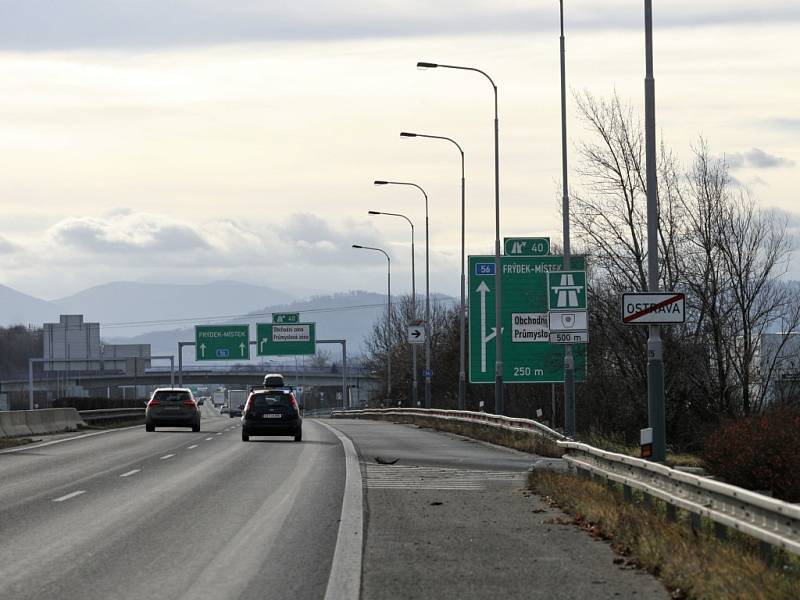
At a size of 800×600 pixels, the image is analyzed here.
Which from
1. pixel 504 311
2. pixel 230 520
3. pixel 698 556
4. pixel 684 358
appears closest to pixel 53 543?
pixel 230 520

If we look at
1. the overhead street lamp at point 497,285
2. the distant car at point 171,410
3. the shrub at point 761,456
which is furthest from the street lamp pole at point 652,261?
the distant car at point 171,410

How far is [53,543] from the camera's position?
43.4 ft

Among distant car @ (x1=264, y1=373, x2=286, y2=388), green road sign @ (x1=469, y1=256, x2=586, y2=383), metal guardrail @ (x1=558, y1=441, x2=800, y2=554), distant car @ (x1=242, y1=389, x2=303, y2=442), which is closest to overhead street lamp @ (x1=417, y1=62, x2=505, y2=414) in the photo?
green road sign @ (x1=469, y1=256, x2=586, y2=383)

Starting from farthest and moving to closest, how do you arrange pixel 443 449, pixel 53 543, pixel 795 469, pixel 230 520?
pixel 443 449 < pixel 795 469 < pixel 230 520 < pixel 53 543

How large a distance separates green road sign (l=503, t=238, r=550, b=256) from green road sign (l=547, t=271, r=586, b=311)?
33.9ft

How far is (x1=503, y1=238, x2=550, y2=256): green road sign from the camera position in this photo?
41.6 m

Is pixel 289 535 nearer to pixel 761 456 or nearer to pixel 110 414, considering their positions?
pixel 761 456

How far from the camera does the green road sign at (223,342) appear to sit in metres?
84.9

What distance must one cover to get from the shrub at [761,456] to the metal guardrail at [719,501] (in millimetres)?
3550

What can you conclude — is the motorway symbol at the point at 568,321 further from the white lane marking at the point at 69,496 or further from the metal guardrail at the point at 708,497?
the white lane marking at the point at 69,496

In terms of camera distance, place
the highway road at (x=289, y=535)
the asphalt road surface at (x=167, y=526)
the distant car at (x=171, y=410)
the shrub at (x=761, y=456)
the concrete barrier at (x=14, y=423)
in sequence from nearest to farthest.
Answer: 1. the highway road at (x=289, y=535)
2. the asphalt road surface at (x=167, y=526)
3. the shrub at (x=761, y=456)
4. the concrete barrier at (x=14, y=423)
5. the distant car at (x=171, y=410)

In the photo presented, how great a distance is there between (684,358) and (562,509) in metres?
27.7

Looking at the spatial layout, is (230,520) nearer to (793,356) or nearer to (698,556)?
(698,556)

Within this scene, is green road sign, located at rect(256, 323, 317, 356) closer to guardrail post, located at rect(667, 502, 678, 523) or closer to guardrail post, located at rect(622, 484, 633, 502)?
guardrail post, located at rect(622, 484, 633, 502)
